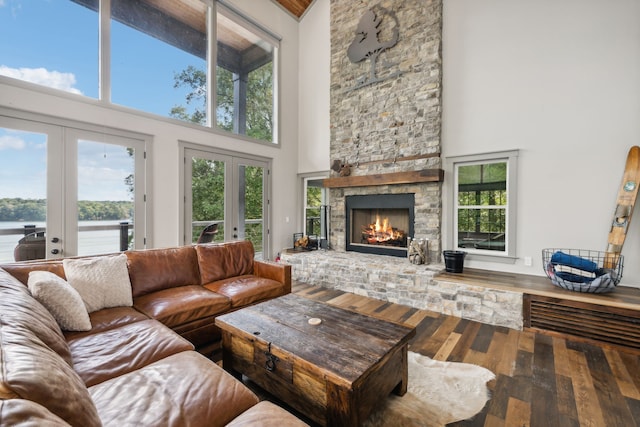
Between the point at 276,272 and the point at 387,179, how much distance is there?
2447 millimetres

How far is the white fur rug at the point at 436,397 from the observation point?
171cm

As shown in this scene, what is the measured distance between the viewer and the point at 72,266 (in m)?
2.28

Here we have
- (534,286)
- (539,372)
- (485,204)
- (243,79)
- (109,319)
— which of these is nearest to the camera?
(109,319)

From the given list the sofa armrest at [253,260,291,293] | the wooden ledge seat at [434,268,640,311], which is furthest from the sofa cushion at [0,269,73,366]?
the wooden ledge seat at [434,268,640,311]

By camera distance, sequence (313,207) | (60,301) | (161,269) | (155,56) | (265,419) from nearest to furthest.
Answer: (265,419) < (60,301) < (161,269) < (155,56) < (313,207)

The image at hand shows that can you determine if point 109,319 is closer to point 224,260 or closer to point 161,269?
point 161,269

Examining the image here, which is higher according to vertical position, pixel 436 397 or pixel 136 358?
Result: pixel 136 358

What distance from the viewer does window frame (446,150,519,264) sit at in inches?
148

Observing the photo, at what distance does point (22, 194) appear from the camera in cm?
301

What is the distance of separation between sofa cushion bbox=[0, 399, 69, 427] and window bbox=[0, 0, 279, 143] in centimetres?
396

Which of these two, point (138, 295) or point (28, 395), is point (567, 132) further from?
point (138, 295)

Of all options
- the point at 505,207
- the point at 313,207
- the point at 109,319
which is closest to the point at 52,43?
the point at 109,319

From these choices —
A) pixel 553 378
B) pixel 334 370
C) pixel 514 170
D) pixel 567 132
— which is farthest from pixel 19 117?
pixel 567 132

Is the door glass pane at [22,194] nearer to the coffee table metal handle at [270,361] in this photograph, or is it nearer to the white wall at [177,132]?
the white wall at [177,132]
